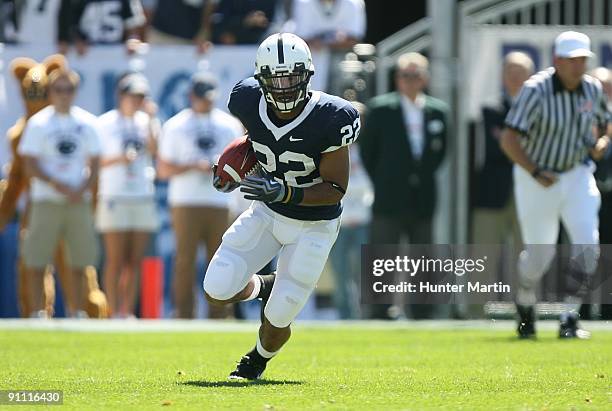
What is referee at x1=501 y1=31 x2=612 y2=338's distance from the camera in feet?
31.9

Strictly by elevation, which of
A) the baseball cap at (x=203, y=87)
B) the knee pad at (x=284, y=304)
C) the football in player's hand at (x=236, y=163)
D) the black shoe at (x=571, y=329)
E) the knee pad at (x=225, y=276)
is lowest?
the black shoe at (x=571, y=329)

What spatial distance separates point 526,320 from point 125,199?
3.78m

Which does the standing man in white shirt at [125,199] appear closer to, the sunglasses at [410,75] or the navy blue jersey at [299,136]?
the sunglasses at [410,75]

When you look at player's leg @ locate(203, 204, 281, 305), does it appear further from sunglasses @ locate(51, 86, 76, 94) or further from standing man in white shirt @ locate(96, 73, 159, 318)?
standing man in white shirt @ locate(96, 73, 159, 318)

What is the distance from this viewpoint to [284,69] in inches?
261

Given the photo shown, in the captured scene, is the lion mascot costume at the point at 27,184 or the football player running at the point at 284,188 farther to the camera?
the lion mascot costume at the point at 27,184

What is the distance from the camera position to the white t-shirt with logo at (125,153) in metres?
12.2

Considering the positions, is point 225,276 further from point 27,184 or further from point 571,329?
point 27,184

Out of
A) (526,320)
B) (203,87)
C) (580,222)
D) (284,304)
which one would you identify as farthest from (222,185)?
(203,87)

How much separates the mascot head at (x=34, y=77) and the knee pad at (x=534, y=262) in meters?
4.30

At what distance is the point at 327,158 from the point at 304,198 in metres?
0.23

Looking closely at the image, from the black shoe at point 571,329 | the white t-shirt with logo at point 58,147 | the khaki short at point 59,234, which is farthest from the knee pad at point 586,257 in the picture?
the white t-shirt with logo at point 58,147

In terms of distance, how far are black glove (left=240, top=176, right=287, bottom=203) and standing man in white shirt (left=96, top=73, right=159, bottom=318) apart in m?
5.63

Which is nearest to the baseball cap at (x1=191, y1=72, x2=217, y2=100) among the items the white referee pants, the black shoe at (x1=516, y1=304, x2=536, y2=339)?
the white referee pants
